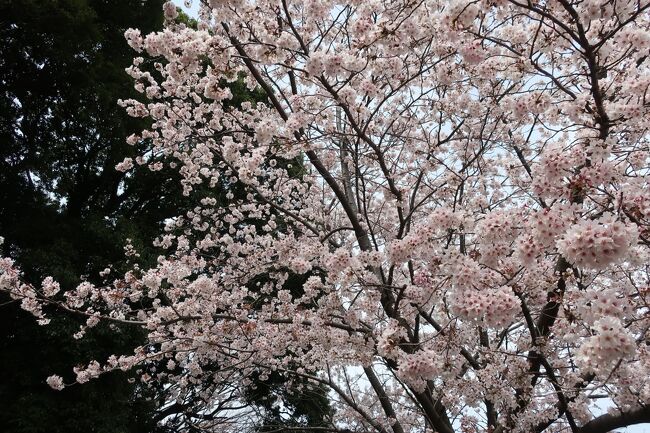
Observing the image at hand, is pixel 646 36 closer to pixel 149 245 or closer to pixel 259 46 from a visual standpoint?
pixel 259 46

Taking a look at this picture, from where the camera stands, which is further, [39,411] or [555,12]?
[39,411]

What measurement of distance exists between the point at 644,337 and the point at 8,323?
7.45 meters

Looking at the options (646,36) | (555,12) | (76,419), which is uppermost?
(555,12)

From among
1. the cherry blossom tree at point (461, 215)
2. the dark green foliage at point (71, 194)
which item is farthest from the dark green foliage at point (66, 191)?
the cherry blossom tree at point (461, 215)

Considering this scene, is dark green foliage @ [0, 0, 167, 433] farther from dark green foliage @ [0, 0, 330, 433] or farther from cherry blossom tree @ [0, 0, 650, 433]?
cherry blossom tree @ [0, 0, 650, 433]

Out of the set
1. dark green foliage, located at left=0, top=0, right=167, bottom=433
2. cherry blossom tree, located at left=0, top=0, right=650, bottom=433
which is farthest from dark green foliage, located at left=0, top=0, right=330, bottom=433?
cherry blossom tree, located at left=0, top=0, right=650, bottom=433

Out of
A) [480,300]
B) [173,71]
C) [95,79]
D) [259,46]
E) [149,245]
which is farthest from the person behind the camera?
[149,245]

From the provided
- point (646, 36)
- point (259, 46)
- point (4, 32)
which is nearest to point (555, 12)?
point (646, 36)

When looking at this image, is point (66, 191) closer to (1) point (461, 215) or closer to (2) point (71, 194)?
(2) point (71, 194)

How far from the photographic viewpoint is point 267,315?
506cm

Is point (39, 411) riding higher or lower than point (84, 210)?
lower

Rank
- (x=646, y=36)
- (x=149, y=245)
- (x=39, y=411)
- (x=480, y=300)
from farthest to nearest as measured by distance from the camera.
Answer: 1. (x=149, y=245)
2. (x=39, y=411)
3. (x=646, y=36)
4. (x=480, y=300)

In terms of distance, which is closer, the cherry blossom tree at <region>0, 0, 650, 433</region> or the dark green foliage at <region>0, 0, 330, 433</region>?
the cherry blossom tree at <region>0, 0, 650, 433</region>

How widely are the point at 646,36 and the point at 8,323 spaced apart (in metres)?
7.86
